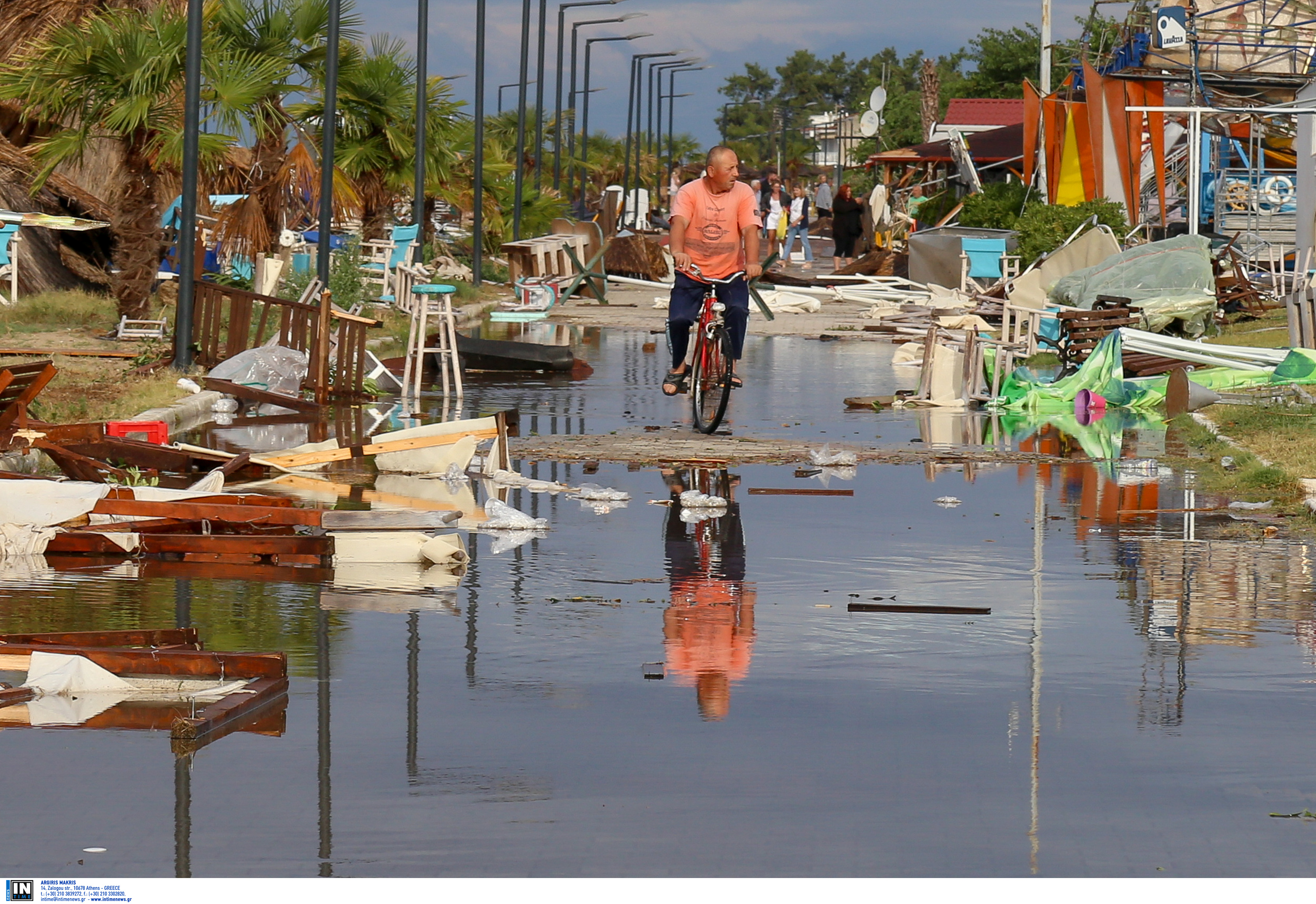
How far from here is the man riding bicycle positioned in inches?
542

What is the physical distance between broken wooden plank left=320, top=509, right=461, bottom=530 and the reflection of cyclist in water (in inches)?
44.0

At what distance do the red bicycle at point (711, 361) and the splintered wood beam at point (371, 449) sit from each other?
101 inches

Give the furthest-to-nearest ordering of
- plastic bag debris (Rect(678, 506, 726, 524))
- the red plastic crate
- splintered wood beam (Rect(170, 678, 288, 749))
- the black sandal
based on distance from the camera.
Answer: the black sandal < the red plastic crate < plastic bag debris (Rect(678, 506, 726, 524)) < splintered wood beam (Rect(170, 678, 288, 749))

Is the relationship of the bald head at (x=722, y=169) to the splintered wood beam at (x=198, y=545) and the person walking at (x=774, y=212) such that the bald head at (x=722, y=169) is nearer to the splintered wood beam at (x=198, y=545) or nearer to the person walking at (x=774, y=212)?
the splintered wood beam at (x=198, y=545)

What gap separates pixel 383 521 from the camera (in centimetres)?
911

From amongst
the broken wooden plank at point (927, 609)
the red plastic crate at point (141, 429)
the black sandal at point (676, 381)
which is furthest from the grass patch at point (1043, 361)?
the broken wooden plank at point (927, 609)

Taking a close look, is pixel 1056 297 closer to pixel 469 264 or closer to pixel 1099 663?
pixel 1099 663

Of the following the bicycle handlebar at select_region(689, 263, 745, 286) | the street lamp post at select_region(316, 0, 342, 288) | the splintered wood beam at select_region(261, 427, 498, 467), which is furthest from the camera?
the street lamp post at select_region(316, 0, 342, 288)

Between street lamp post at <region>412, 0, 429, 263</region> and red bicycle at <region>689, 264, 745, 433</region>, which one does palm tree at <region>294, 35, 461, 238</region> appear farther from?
red bicycle at <region>689, 264, 745, 433</region>

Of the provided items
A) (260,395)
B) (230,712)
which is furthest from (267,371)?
(230,712)

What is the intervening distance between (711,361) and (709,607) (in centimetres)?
637

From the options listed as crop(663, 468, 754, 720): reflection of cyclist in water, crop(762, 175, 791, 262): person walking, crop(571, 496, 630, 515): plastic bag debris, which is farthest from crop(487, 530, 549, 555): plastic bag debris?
crop(762, 175, 791, 262): person walking

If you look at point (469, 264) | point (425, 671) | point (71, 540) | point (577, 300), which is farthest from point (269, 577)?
point (469, 264)

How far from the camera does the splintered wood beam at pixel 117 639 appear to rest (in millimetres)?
6488
